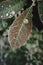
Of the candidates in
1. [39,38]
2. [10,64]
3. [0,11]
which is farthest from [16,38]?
[10,64]

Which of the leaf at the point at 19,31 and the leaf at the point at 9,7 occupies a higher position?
the leaf at the point at 9,7

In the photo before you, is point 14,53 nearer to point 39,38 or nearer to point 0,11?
point 39,38

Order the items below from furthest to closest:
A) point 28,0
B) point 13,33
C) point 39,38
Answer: point 39,38, point 28,0, point 13,33

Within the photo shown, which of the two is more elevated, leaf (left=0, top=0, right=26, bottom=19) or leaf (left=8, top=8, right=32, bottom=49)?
leaf (left=0, top=0, right=26, bottom=19)
